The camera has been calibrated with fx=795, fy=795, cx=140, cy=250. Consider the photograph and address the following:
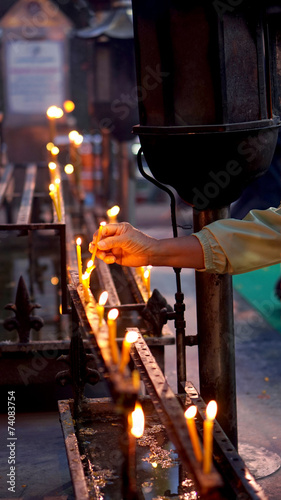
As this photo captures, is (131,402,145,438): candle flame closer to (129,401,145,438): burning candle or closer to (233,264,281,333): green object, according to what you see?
(129,401,145,438): burning candle

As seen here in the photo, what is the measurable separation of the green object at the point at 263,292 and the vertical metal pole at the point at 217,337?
359 cm

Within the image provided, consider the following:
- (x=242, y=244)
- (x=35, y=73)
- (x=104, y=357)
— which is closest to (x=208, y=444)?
(x=104, y=357)

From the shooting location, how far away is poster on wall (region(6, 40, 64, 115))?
14.5 meters

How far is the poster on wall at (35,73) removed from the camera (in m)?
14.5

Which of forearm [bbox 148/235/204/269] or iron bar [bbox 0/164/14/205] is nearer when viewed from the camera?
forearm [bbox 148/235/204/269]

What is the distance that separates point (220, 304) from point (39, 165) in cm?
600

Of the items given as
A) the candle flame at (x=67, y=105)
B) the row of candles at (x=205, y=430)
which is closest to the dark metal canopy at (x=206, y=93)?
the row of candles at (x=205, y=430)

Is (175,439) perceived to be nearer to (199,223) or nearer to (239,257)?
(239,257)

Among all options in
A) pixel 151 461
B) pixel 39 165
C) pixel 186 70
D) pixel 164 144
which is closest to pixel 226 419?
pixel 151 461

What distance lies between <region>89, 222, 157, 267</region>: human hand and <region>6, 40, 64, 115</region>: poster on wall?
36.7 feet

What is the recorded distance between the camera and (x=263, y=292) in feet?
30.9

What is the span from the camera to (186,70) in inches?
152

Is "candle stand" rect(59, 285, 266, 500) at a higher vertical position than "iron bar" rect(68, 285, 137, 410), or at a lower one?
lower

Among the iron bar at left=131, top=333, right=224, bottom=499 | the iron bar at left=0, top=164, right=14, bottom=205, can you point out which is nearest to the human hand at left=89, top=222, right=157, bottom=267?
the iron bar at left=131, top=333, right=224, bottom=499
